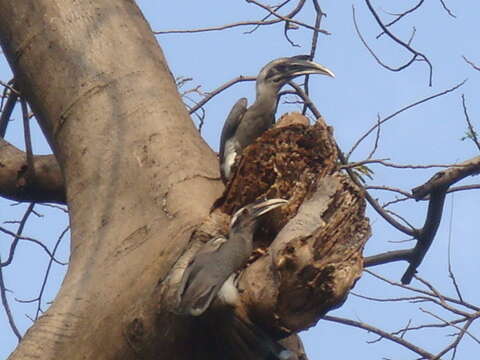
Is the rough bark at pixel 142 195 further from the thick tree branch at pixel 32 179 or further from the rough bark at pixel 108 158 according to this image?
the thick tree branch at pixel 32 179

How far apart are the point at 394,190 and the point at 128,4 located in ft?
3.77

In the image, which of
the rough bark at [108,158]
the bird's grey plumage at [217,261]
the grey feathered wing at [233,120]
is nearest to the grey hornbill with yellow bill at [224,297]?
the bird's grey plumage at [217,261]

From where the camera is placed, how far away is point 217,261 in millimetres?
2607

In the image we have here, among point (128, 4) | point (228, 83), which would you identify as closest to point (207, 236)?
point (128, 4)

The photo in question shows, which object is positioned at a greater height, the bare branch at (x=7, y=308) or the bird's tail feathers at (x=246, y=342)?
the bare branch at (x=7, y=308)

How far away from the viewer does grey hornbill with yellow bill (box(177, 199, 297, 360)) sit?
2.47 m

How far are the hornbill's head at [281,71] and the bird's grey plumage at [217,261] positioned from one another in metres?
1.38

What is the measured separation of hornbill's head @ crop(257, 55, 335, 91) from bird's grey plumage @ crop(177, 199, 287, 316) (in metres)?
1.38

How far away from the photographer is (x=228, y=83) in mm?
4500

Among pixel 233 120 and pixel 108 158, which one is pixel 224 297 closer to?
pixel 108 158

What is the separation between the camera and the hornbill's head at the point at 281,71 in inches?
167

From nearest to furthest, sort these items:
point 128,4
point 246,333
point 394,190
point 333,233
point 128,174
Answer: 1. point 246,333
2. point 333,233
3. point 128,174
4. point 128,4
5. point 394,190

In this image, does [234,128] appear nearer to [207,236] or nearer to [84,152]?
[84,152]

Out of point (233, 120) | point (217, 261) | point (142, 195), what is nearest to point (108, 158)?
point (142, 195)
